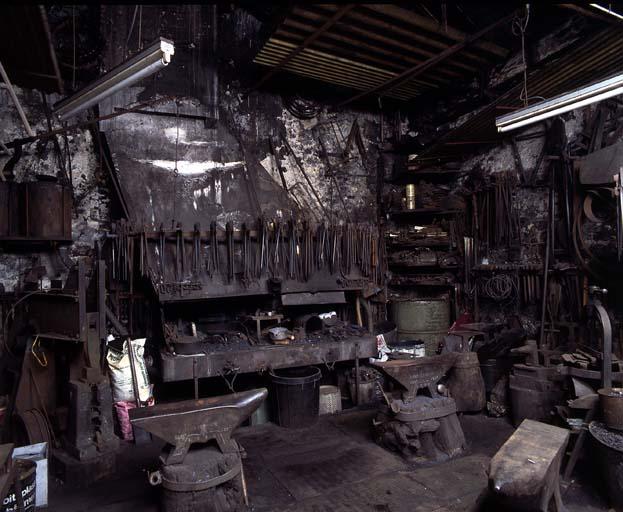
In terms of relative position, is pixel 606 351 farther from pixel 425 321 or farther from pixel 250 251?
pixel 250 251

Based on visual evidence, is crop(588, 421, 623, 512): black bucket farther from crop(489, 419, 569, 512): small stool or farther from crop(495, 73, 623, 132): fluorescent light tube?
crop(495, 73, 623, 132): fluorescent light tube

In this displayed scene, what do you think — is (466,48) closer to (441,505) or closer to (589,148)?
(589,148)

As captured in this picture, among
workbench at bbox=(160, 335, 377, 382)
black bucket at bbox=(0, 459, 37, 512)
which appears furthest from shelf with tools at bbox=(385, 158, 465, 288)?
black bucket at bbox=(0, 459, 37, 512)

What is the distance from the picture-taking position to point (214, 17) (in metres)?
6.17

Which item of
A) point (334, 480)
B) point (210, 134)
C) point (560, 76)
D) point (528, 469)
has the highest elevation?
point (560, 76)

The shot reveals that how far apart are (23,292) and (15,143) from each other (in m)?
1.60

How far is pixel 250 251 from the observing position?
207 inches

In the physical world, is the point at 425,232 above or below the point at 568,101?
below

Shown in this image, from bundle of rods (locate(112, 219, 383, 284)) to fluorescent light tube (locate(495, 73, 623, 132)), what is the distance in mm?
2365

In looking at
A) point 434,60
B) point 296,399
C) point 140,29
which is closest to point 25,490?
point 296,399

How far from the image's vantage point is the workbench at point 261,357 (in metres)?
4.53

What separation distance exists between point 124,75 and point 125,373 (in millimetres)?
2922

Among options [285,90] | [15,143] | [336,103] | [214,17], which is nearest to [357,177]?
[336,103]

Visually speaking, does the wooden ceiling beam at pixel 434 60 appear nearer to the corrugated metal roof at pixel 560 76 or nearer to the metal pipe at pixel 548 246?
the corrugated metal roof at pixel 560 76
